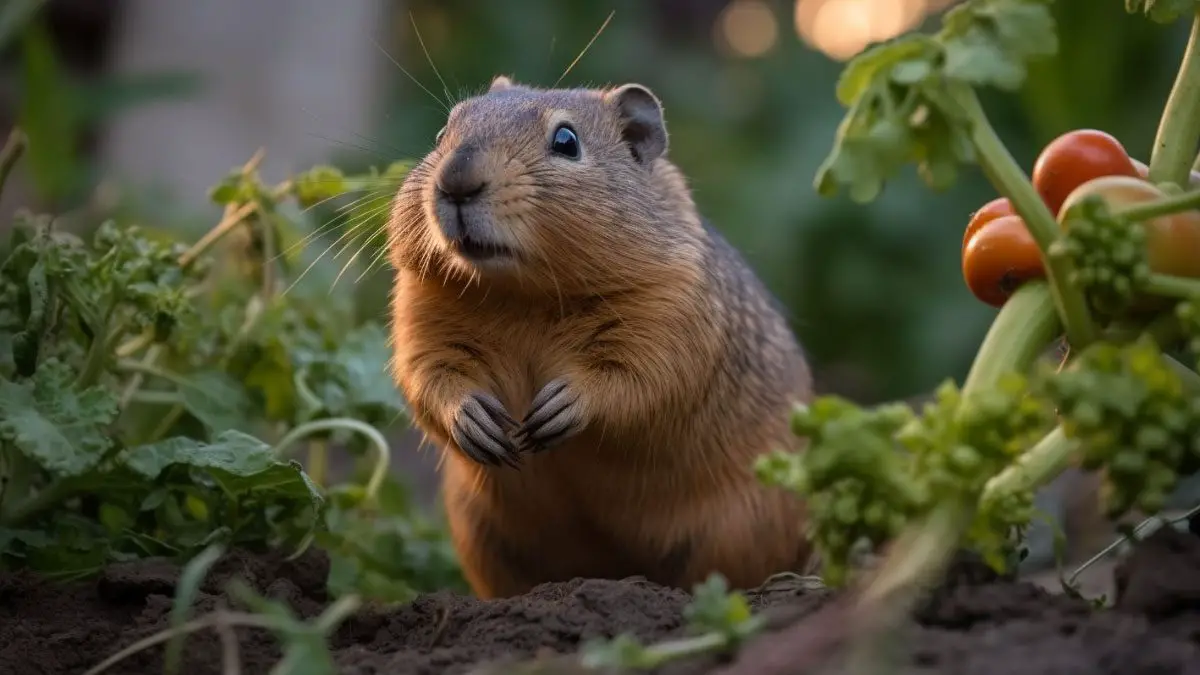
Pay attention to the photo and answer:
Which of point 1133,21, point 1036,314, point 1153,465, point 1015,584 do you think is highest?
point 1133,21

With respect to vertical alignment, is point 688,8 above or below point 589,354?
above

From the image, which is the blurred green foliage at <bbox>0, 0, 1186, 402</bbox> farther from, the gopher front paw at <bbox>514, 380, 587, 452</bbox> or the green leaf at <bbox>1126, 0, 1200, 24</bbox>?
the green leaf at <bbox>1126, 0, 1200, 24</bbox>

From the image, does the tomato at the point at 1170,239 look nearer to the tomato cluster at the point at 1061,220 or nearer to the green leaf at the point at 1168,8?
the tomato cluster at the point at 1061,220

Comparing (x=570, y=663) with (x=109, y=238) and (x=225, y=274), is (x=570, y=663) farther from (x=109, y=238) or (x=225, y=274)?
(x=225, y=274)

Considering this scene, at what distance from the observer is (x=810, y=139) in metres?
9.06

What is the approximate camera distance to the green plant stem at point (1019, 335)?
2434 millimetres

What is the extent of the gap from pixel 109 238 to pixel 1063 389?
2464 millimetres

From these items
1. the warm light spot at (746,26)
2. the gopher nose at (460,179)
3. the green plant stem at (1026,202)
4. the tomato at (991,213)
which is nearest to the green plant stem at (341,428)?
the gopher nose at (460,179)

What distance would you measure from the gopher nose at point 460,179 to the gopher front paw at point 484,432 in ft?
1.68

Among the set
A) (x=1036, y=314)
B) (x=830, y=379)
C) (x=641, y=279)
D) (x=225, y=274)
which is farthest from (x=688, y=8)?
(x=1036, y=314)

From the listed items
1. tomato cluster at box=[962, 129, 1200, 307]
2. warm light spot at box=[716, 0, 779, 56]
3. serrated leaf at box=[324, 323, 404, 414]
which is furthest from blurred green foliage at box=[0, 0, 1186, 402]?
tomato cluster at box=[962, 129, 1200, 307]

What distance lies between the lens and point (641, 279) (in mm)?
3947

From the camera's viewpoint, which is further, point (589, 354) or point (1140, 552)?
point (589, 354)

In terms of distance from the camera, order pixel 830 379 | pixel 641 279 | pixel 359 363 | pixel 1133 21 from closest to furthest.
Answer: pixel 641 279 < pixel 359 363 < pixel 1133 21 < pixel 830 379
